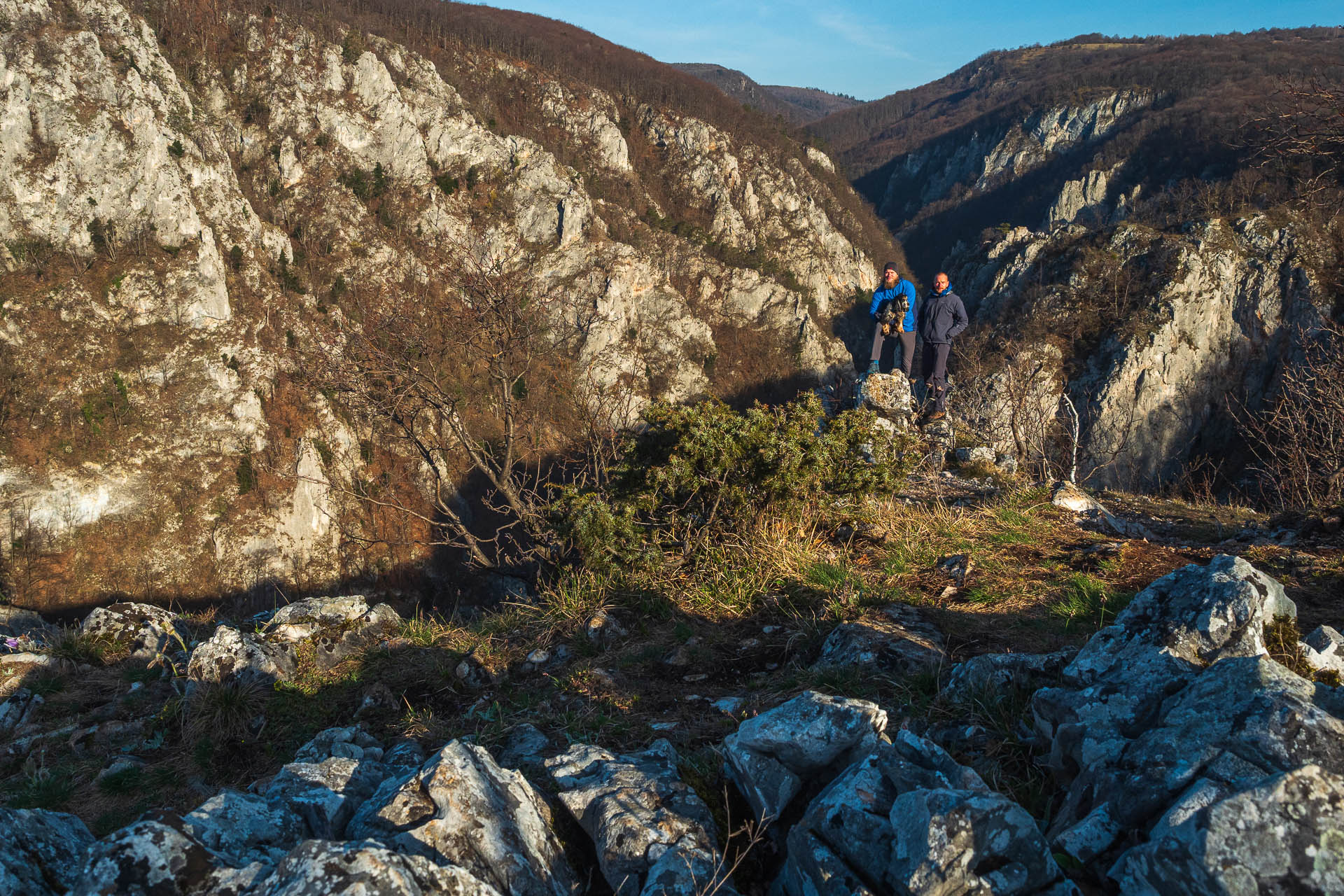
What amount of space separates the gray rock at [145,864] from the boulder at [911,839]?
62.5 inches

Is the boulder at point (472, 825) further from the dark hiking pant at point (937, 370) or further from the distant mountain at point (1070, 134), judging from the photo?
the distant mountain at point (1070, 134)

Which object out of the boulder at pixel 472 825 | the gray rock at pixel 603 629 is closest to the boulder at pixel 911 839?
the boulder at pixel 472 825

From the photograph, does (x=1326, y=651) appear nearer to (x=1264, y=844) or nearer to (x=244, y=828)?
(x=1264, y=844)

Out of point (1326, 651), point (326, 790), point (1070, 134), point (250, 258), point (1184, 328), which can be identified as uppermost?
point (1070, 134)

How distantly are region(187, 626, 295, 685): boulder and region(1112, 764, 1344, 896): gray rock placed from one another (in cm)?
495

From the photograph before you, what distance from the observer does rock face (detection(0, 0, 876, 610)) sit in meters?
40.8

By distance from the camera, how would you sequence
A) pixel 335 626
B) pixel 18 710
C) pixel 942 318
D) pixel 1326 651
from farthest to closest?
pixel 942 318 < pixel 335 626 < pixel 18 710 < pixel 1326 651

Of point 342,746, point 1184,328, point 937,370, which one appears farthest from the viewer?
point 1184,328

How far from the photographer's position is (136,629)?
6.43 meters

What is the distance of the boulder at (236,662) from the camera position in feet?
14.8

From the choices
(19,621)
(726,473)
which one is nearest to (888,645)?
(726,473)

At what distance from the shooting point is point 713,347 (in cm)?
6675

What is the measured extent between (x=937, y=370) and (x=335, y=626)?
343 inches

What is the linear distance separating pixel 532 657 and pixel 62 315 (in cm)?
5358
